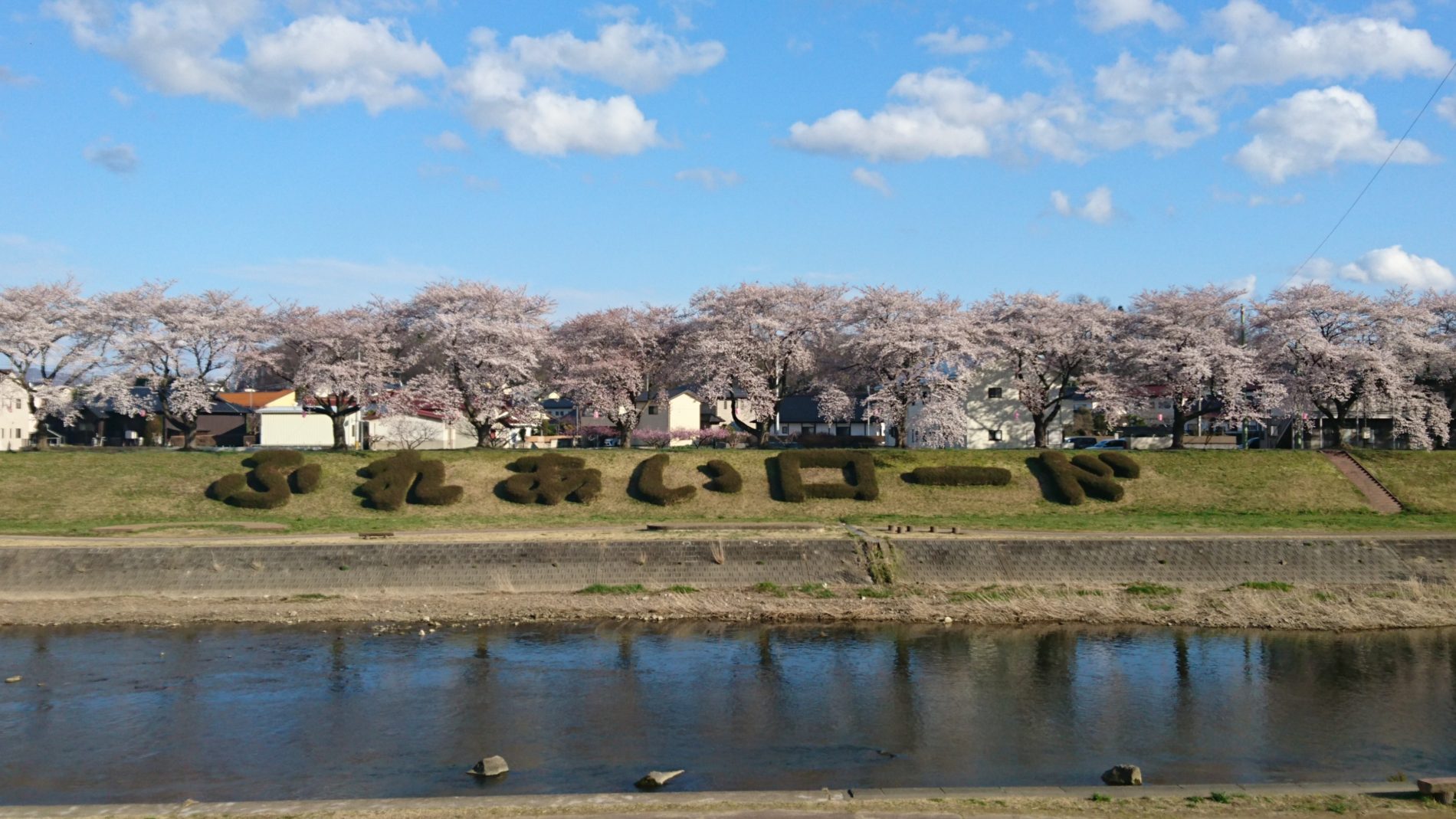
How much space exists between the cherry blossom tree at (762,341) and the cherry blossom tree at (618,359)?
2137mm

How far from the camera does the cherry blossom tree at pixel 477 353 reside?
160ft

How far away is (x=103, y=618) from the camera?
2831cm

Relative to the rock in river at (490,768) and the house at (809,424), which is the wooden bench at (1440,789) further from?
the house at (809,424)

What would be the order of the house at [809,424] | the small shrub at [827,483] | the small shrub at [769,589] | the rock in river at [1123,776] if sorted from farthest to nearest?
1. the house at [809,424]
2. the small shrub at [827,483]
3. the small shrub at [769,589]
4. the rock in river at [1123,776]

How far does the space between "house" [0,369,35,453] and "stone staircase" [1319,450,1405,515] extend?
60.9 m

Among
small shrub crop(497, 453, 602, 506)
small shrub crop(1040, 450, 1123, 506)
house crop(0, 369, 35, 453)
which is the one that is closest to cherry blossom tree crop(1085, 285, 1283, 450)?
small shrub crop(1040, 450, 1123, 506)

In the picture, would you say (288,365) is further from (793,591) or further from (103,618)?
(793,591)

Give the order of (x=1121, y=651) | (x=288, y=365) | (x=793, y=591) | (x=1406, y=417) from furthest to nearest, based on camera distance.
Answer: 1. (x=288, y=365)
2. (x=1406, y=417)
3. (x=793, y=591)
4. (x=1121, y=651)

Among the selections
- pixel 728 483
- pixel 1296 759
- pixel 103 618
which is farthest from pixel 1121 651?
pixel 103 618

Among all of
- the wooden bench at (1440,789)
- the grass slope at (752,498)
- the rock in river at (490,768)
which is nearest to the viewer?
the wooden bench at (1440,789)

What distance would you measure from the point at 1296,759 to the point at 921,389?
33.4m

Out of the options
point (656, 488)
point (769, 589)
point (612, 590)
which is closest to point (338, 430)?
point (656, 488)

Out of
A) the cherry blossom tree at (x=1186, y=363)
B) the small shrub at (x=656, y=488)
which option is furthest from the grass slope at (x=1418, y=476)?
the small shrub at (x=656, y=488)

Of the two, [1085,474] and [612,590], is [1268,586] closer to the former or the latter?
[1085,474]
